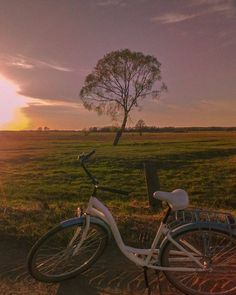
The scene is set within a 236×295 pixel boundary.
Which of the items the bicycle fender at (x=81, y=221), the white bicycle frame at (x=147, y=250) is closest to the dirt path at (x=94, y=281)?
the white bicycle frame at (x=147, y=250)

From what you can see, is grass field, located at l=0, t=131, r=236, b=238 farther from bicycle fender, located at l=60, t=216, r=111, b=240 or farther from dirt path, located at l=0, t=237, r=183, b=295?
bicycle fender, located at l=60, t=216, r=111, b=240

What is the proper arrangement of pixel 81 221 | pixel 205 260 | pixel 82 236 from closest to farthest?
pixel 205 260
pixel 81 221
pixel 82 236

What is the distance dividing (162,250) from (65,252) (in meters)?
Result: 1.17

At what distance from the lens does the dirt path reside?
183 inches

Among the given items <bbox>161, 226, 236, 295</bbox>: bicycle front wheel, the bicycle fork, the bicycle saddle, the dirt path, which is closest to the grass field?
the dirt path

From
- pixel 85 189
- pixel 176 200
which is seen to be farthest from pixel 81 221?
pixel 85 189

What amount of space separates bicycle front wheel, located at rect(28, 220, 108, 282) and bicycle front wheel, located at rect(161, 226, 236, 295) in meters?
0.85

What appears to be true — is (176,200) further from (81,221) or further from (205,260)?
(81,221)

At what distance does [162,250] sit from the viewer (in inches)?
175

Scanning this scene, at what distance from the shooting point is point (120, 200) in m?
13.8

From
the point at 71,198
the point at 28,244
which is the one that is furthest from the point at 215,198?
the point at 28,244

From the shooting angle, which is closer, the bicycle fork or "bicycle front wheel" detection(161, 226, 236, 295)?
"bicycle front wheel" detection(161, 226, 236, 295)


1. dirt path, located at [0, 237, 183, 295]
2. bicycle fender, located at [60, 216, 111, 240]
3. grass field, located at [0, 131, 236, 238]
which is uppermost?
bicycle fender, located at [60, 216, 111, 240]

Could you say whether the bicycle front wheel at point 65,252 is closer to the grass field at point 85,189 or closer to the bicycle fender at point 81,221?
the bicycle fender at point 81,221
